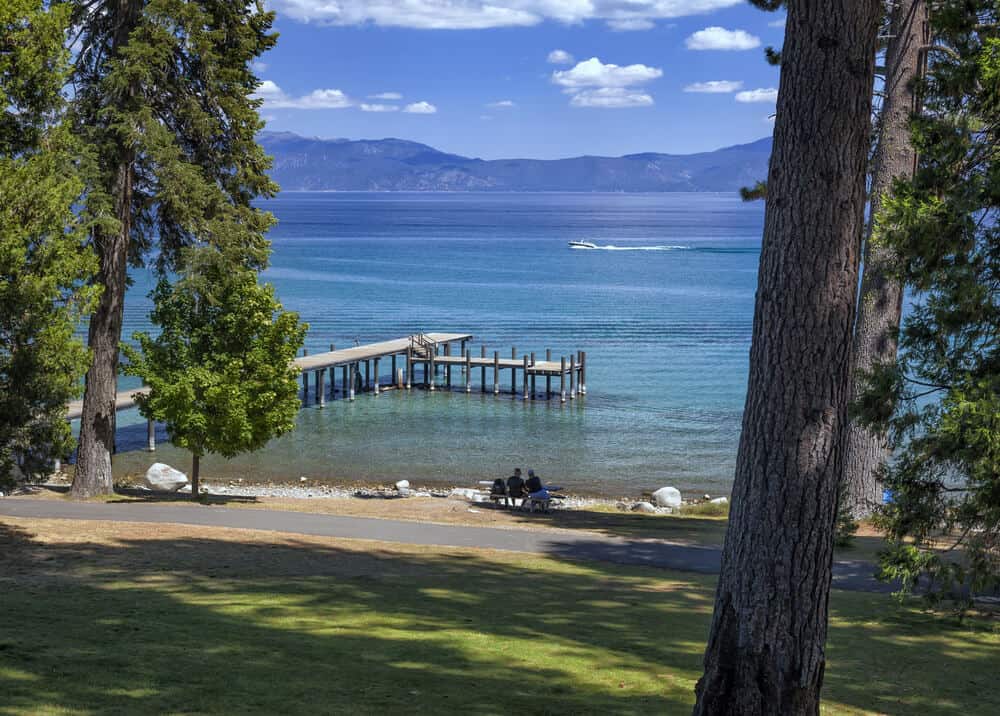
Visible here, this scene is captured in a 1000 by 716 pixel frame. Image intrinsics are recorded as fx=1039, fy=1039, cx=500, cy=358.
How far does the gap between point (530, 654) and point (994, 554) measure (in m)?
5.56

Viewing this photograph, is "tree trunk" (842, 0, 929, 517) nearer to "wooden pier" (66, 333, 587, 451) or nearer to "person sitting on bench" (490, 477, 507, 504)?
"person sitting on bench" (490, 477, 507, 504)

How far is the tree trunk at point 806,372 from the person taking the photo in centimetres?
614

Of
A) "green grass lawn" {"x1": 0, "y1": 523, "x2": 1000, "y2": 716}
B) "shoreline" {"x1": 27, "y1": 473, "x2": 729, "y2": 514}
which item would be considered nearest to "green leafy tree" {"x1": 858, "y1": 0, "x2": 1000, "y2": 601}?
"green grass lawn" {"x1": 0, "y1": 523, "x2": 1000, "y2": 716}

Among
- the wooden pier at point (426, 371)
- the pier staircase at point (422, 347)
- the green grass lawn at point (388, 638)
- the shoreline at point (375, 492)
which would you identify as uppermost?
the pier staircase at point (422, 347)

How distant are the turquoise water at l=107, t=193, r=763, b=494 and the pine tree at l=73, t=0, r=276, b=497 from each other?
510 inches

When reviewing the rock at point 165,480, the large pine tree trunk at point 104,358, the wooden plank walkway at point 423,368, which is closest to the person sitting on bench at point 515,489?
the large pine tree trunk at point 104,358

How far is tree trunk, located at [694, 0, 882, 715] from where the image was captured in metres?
6.14

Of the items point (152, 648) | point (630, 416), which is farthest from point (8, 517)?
point (630, 416)

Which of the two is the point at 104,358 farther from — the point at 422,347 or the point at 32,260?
the point at 422,347

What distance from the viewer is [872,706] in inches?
326

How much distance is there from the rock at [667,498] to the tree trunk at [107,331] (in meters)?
14.5

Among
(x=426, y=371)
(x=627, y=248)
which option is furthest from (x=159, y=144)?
(x=627, y=248)

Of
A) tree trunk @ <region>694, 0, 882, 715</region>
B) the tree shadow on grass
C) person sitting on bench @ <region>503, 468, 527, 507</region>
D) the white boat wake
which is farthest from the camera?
the white boat wake

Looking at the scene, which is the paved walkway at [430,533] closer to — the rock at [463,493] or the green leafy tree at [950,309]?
the green leafy tree at [950,309]
